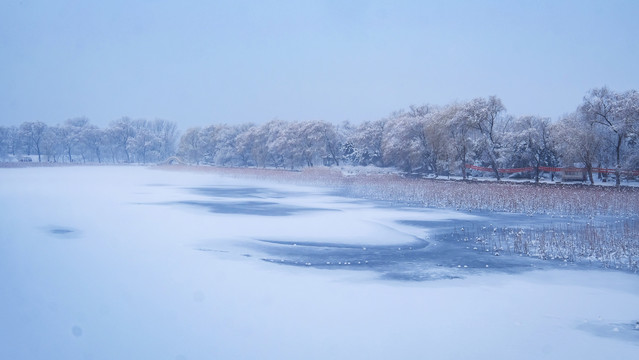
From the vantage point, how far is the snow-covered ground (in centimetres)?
726

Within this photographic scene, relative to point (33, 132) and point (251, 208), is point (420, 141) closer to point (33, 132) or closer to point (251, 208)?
point (251, 208)

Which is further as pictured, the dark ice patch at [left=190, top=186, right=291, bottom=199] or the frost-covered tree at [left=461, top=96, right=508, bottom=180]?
the frost-covered tree at [left=461, top=96, right=508, bottom=180]

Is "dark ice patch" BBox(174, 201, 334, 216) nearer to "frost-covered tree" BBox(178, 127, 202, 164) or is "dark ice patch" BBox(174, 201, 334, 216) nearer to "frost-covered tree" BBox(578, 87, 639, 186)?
"frost-covered tree" BBox(578, 87, 639, 186)

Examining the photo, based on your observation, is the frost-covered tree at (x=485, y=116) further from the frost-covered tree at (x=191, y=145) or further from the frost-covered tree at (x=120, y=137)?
the frost-covered tree at (x=120, y=137)

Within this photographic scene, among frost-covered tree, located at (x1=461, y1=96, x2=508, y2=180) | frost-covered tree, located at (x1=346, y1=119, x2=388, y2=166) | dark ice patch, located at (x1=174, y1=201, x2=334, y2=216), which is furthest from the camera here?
frost-covered tree, located at (x1=346, y1=119, x2=388, y2=166)

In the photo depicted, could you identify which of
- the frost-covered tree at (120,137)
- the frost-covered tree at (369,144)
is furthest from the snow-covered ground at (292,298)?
the frost-covered tree at (120,137)

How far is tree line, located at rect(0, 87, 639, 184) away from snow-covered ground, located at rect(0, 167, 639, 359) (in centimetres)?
2584

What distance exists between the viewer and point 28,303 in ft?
29.7

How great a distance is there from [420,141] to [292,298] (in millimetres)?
46850

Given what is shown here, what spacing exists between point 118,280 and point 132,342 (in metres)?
3.70

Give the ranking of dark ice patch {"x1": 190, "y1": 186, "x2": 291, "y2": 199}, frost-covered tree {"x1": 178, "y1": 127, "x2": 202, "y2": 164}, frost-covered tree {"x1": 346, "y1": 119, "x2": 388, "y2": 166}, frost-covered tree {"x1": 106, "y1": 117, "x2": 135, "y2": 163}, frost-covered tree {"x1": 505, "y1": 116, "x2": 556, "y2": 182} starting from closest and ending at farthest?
1. dark ice patch {"x1": 190, "y1": 186, "x2": 291, "y2": 199}
2. frost-covered tree {"x1": 505, "y1": 116, "x2": 556, "y2": 182}
3. frost-covered tree {"x1": 346, "y1": 119, "x2": 388, "y2": 166}
4. frost-covered tree {"x1": 178, "y1": 127, "x2": 202, "y2": 164}
5. frost-covered tree {"x1": 106, "y1": 117, "x2": 135, "y2": 163}

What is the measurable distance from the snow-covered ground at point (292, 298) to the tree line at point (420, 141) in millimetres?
25844

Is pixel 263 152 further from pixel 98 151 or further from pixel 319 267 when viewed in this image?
pixel 319 267

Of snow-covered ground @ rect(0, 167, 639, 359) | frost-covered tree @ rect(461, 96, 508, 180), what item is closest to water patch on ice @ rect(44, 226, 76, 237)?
snow-covered ground @ rect(0, 167, 639, 359)
